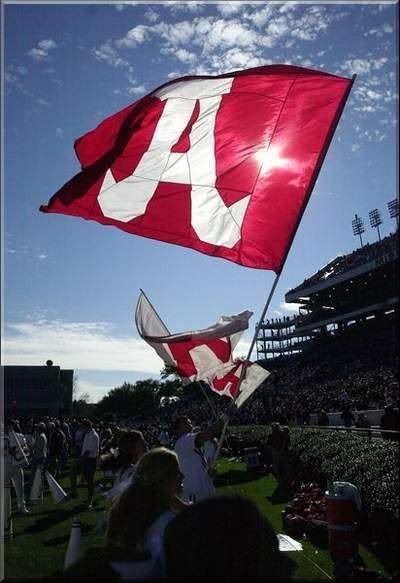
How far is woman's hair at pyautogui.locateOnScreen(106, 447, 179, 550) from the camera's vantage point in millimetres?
2564

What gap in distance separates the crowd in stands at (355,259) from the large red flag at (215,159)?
145 feet

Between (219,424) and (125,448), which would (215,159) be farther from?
(125,448)

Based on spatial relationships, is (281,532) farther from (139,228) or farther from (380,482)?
(139,228)

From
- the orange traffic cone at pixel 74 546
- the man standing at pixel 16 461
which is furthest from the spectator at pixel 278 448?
the orange traffic cone at pixel 74 546

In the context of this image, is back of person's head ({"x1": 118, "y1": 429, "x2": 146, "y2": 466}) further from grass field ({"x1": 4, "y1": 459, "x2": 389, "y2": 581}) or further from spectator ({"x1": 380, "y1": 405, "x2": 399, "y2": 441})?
spectator ({"x1": 380, "y1": 405, "x2": 399, "y2": 441})

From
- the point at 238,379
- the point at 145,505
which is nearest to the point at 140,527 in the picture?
the point at 145,505

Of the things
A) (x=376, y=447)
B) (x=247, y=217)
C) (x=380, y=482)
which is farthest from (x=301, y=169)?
(x=376, y=447)

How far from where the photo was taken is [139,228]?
562cm

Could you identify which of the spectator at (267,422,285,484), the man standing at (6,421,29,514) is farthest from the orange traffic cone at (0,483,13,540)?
the spectator at (267,422,285,484)

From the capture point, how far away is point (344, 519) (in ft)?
19.1

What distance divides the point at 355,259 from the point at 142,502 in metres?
56.6

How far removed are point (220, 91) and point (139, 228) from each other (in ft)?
5.46

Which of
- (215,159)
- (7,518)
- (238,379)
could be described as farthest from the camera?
(238,379)

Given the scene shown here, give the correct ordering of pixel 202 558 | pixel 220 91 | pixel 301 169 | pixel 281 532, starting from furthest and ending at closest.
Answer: pixel 281 532
pixel 220 91
pixel 301 169
pixel 202 558
